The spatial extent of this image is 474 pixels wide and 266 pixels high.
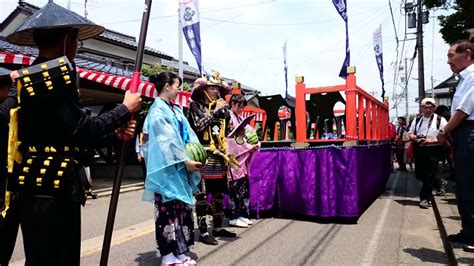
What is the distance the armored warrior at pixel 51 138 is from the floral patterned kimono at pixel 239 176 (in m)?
3.19

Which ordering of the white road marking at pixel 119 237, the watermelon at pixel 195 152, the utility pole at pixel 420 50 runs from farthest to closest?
the utility pole at pixel 420 50 → the white road marking at pixel 119 237 → the watermelon at pixel 195 152

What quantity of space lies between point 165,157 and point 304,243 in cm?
204

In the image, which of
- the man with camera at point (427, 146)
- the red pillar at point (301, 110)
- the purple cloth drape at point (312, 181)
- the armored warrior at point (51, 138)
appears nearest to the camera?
the armored warrior at point (51, 138)

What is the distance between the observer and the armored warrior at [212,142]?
14.4 feet

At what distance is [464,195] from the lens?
361 centimetres

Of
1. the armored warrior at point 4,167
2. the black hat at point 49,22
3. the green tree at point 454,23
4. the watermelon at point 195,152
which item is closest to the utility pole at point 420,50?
the green tree at point 454,23

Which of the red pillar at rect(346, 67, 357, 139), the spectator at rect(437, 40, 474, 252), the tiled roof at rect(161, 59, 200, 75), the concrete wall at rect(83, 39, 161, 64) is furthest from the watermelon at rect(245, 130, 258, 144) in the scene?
the tiled roof at rect(161, 59, 200, 75)

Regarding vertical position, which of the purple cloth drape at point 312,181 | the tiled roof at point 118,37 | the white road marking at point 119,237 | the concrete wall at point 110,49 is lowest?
the white road marking at point 119,237

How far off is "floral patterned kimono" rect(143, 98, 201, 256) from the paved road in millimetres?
534

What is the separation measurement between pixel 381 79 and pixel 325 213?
9.12m

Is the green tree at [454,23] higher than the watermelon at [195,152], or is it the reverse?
the green tree at [454,23]

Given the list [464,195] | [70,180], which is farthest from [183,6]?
[70,180]

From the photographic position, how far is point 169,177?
3.28 metres

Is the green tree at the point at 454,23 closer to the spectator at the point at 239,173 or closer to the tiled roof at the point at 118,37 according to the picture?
the spectator at the point at 239,173
